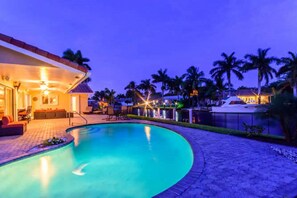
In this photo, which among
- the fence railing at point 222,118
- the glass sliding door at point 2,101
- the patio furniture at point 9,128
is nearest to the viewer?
the patio furniture at point 9,128

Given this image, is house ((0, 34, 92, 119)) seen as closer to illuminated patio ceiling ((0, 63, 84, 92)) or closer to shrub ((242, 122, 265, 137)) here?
illuminated patio ceiling ((0, 63, 84, 92))

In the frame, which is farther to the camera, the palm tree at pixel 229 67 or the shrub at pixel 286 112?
the palm tree at pixel 229 67

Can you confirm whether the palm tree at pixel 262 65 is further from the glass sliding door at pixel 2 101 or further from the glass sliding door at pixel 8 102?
the glass sliding door at pixel 2 101

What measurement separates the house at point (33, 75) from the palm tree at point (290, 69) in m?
26.7

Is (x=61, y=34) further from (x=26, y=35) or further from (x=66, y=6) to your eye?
(x=66, y=6)

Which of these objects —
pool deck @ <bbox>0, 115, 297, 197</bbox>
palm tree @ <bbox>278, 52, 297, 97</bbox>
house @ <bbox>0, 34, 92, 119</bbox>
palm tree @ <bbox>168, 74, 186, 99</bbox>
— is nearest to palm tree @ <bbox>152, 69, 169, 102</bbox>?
palm tree @ <bbox>168, 74, 186, 99</bbox>

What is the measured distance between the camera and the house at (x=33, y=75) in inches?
235

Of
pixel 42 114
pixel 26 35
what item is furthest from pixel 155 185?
pixel 26 35

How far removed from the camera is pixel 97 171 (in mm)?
5680

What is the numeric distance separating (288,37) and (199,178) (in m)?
80.2

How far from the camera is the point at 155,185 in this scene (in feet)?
15.6

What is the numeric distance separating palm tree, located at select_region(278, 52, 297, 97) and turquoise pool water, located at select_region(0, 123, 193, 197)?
24372mm

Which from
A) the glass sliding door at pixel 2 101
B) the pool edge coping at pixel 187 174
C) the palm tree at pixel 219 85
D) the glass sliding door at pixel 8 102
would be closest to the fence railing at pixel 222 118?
the pool edge coping at pixel 187 174

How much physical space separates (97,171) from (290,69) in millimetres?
30459
